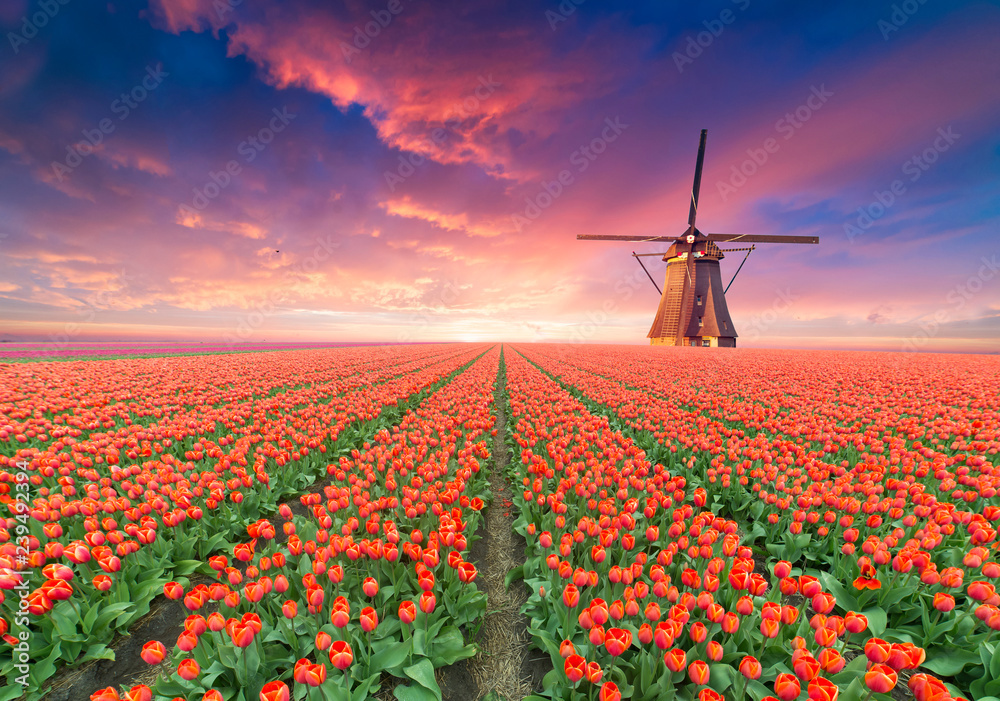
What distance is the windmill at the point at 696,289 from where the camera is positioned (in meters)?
Result: 50.3

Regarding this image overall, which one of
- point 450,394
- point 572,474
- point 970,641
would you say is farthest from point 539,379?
point 970,641

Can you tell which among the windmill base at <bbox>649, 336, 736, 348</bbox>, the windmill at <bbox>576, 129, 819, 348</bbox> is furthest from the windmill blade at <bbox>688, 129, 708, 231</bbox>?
the windmill base at <bbox>649, 336, 736, 348</bbox>

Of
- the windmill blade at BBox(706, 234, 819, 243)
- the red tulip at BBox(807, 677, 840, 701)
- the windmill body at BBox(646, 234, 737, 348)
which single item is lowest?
the red tulip at BBox(807, 677, 840, 701)

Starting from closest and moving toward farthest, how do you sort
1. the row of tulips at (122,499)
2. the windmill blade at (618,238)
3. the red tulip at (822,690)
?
the red tulip at (822,690), the row of tulips at (122,499), the windmill blade at (618,238)

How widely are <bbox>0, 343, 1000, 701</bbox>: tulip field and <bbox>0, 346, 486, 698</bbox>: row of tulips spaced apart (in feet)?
0.12

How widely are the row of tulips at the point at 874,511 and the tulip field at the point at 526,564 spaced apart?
0.04 m

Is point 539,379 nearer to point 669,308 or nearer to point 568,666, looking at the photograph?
point 568,666

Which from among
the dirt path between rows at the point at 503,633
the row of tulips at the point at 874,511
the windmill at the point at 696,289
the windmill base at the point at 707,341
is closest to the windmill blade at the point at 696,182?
the windmill at the point at 696,289

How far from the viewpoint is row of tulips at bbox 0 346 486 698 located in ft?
10.8

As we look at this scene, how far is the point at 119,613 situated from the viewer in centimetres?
346

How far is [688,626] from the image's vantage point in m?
3.19

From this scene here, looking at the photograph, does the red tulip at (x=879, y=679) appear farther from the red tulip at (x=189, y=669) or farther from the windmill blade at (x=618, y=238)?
the windmill blade at (x=618, y=238)

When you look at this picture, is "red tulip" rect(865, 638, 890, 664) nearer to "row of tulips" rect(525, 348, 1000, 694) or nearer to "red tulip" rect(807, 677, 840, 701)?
"red tulip" rect(807, 677, 840, 701)

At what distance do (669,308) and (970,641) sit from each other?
5483cm
